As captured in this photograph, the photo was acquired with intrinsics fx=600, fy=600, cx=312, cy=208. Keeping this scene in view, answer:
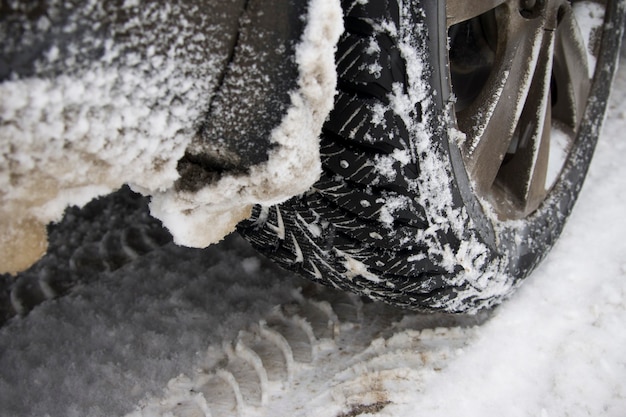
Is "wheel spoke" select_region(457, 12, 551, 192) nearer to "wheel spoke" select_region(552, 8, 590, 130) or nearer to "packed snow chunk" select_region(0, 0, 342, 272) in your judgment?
"wheel spoke" select_region(552, 8, 590, 130)

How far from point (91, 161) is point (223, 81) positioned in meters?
0.16

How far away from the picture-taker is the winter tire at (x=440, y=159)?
0.77 metres

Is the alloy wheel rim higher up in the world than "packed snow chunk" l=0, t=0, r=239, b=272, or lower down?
lower down

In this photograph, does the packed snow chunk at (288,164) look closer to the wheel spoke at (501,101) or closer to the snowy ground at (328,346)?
the wheel spoke at (501,101)

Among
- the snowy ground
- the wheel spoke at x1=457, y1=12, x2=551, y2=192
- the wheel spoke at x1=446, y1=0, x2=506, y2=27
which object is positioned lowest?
the snowy ground

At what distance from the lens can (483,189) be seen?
1.03 metres

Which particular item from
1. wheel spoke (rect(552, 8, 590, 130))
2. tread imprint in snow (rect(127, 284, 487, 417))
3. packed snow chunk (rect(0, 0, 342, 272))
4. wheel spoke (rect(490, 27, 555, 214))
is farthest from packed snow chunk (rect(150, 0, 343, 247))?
wheel spoke (rect(552, 8, 590, 130))

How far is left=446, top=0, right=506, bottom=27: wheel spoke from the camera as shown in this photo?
2.74 ft

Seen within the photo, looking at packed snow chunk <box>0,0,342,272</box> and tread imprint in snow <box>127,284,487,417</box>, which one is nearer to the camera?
packed snow chunk <box>0,0,342,272</box>

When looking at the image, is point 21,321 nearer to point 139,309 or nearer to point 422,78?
point 139,309

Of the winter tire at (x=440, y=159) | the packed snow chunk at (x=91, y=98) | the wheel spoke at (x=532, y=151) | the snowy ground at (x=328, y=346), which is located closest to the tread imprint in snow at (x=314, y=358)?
the snowy ground at (x=328, y=346)

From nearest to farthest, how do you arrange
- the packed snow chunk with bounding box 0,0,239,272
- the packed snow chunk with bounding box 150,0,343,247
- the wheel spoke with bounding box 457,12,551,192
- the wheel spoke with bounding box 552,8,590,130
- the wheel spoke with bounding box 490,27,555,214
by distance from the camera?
the packed snow chunk with bounding box 0,0,239,272 < the packed snow chunk with bounding box 150,0,343,247 < the wheel spoke with bounding box 457,12,551,192 < the wheel spoke with bounding box 490,27,555,214 < the wheel spoke with bounding box 552,8,590,130

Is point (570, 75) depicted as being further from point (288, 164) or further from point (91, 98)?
point (91, 98)

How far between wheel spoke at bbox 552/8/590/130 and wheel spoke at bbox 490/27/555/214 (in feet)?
0.53
